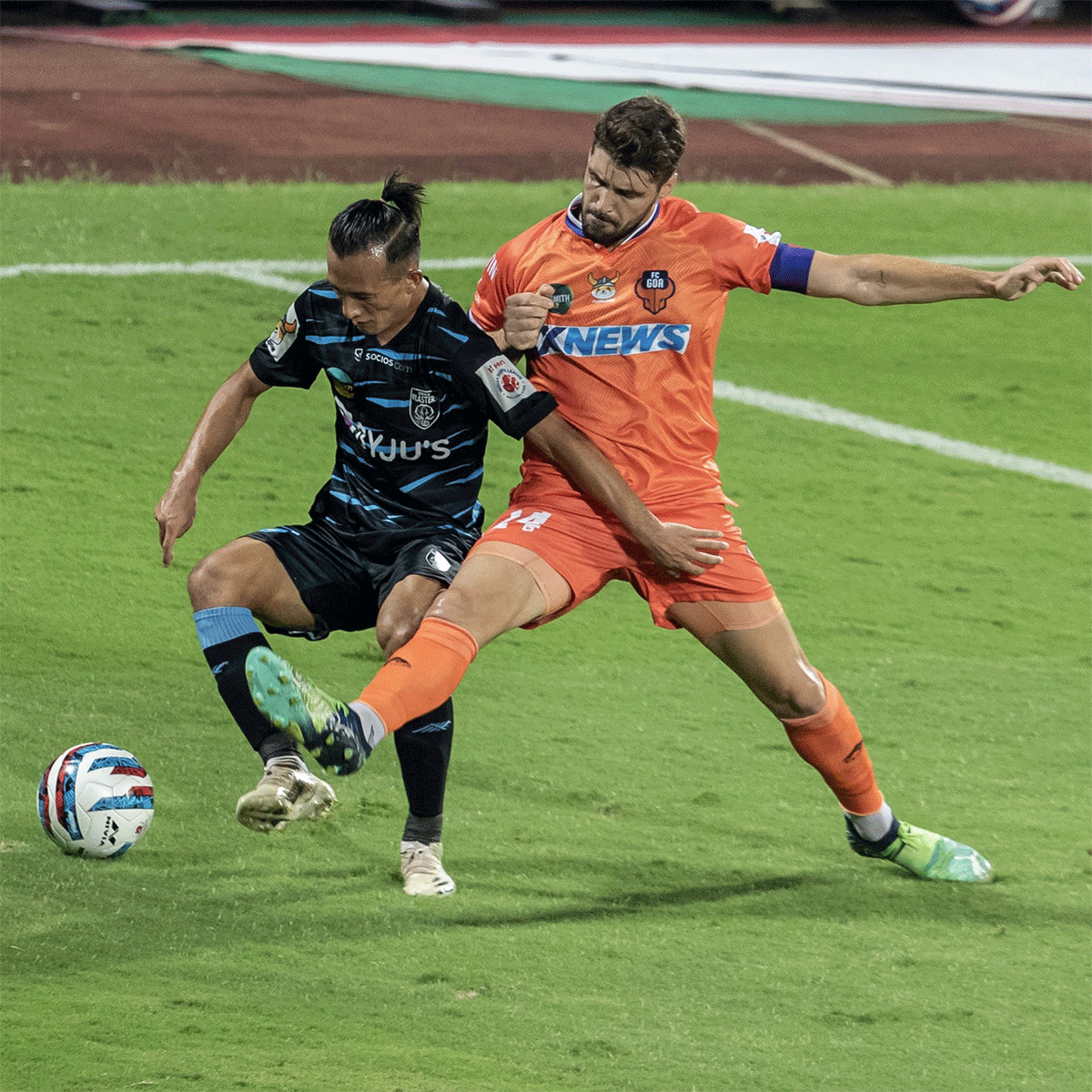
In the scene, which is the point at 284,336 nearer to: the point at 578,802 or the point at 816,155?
the point at 578,802

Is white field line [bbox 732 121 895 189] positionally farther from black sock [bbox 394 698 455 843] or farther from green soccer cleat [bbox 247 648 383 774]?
green soccer cleat [bbox 247 648 383 774]

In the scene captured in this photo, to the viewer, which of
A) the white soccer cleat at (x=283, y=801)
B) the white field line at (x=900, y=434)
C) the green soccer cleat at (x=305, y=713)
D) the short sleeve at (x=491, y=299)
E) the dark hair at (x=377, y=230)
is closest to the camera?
the green soccer cleat at (x=305, y=713)

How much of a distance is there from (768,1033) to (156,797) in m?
1.98

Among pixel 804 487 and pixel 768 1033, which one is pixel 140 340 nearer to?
pixel 804 487

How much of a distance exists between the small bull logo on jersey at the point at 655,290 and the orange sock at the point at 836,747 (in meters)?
1.08

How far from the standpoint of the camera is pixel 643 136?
171 inches

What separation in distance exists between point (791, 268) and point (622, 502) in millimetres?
768

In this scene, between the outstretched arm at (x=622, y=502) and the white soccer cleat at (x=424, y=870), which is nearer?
the outstretched arm at (x=622, y=502)

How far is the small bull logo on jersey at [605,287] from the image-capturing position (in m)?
4.64

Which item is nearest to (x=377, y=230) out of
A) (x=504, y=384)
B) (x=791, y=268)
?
(x=504, y=384)

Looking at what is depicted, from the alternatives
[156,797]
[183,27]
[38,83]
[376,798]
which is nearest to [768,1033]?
[376,798]

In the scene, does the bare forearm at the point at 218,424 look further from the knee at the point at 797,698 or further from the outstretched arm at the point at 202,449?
the knee at the point at 797,698

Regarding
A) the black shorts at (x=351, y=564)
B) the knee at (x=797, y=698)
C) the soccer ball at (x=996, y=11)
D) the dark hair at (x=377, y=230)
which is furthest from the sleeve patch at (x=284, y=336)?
the soccer ball at (x=996, y=11)

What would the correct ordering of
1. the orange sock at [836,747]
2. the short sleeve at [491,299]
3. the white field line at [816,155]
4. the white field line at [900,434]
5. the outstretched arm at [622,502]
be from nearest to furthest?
1. the outstretched arm at [622,502]
2. the orange sock at [836,747]
3. the short sleeve at [491,299]
4. the white field line at [900,434]
5. the white field line at [816,155]
